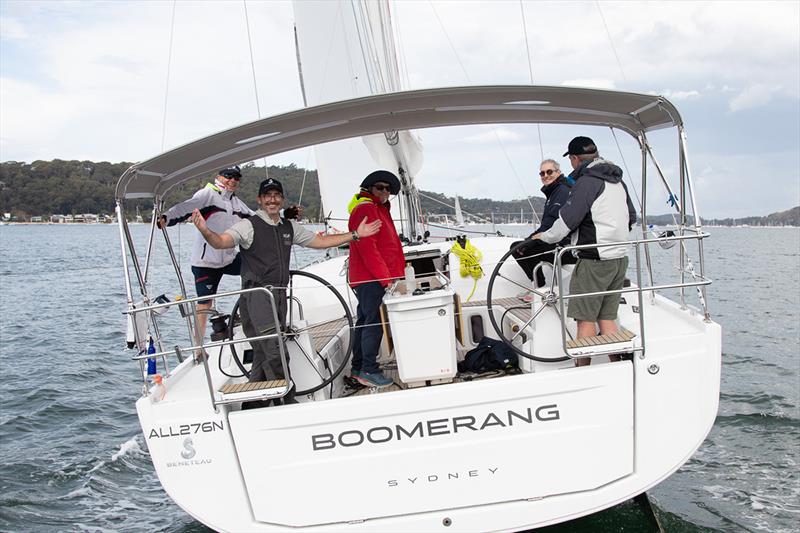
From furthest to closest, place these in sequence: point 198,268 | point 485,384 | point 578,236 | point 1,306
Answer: point 1,306 → point 198,268 → point 578,236 → point 485,384

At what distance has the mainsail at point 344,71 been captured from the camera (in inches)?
341

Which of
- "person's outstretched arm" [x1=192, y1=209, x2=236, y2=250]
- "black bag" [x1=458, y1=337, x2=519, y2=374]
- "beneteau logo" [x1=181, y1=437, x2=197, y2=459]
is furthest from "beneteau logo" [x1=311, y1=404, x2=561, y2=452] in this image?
"person's outstretched arm" [x1=192, y1=209, x2=236, y2=250]

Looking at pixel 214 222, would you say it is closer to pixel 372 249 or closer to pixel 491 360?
pixel 372 249

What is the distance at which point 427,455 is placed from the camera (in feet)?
11.4

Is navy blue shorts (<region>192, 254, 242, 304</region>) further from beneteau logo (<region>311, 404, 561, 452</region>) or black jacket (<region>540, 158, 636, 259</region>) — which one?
black jacket (<region>540, 158, 636, 259</region>)

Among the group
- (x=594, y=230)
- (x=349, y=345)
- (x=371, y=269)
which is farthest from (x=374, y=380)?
(x=594, y=230)

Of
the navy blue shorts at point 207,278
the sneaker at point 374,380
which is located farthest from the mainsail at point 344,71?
the sneaker at point 374,380

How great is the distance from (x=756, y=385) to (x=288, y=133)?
775cm

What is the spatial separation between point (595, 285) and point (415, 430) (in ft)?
4.55

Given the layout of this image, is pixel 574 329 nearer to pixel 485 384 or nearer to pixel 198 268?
pixel 485 384

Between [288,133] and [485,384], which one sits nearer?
[485,384]

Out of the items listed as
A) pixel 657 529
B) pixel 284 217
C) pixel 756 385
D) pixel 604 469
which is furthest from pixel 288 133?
pixel 756 385

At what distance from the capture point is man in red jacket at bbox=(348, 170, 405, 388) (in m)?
4.25

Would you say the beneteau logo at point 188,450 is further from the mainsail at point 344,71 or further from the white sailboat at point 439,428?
Answer: the mainsail at point 344,71
